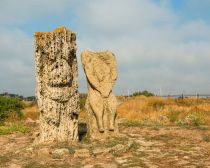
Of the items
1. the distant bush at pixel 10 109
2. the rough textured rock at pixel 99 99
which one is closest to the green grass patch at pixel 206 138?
the rough textured rock at pixel 99 99

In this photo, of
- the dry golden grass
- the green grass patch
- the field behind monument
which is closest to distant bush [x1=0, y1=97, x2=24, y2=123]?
the field behind monument

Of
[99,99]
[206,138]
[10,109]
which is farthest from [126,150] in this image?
[10,109]

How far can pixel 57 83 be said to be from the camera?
34.2ft

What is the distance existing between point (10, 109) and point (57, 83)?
977cm

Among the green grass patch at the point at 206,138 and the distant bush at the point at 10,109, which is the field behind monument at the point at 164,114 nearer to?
the distant bush at the point at 10,109

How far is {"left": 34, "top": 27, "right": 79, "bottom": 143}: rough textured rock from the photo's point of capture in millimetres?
10297

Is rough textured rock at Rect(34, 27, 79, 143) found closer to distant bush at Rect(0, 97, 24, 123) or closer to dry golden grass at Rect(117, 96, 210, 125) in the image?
dry golden grass at Rect(117, 96, 210, 125)

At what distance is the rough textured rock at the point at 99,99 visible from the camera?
1119 cm

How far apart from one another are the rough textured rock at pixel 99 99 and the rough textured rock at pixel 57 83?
1.88 feet

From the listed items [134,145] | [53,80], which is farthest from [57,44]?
[134,145]

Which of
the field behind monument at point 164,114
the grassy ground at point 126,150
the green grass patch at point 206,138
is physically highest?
the field behind monument at point 164,114

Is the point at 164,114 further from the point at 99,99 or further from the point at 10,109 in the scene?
the point at 99,99

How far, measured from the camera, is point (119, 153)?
32.0 ft

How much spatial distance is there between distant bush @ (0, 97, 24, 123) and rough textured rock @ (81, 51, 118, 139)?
25.0ft
